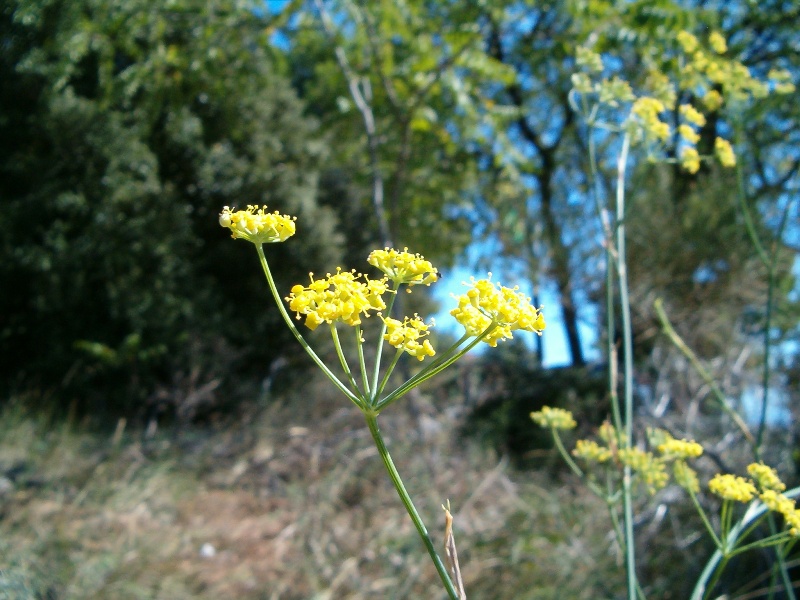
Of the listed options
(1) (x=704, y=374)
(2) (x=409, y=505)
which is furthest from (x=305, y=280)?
(2) (x=409, y=505)

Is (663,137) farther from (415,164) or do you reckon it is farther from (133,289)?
(133,289)

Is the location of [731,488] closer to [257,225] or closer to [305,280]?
[257,225]

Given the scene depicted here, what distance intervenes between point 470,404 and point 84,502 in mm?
4115

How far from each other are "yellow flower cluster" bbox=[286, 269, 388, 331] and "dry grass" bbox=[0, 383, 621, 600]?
2.06 m

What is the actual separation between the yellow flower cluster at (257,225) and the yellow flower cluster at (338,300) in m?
0.10

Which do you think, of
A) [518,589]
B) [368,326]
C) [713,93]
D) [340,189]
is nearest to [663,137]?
[713,93]

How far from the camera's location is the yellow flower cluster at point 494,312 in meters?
0.87

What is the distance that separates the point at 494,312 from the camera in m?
0.88

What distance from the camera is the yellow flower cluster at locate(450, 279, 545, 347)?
2.86 ft

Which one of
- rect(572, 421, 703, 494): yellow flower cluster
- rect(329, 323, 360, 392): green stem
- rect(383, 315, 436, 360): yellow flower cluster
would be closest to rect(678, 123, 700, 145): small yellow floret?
rect(572, 421, 703, 494): yellow flower cluster

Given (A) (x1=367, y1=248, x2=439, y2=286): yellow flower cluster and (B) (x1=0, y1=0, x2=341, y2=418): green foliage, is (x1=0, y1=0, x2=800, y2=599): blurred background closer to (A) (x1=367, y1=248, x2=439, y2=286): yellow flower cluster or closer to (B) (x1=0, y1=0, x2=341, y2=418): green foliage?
(B) (x1=0, y1=0, x2=341, y2=418): green foliage

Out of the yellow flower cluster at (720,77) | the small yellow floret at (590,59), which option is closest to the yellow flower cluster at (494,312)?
the small yellow floret at (590,59)

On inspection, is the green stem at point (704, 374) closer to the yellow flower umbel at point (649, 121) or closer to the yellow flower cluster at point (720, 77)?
the yellow flower umbel at point (649, 121)

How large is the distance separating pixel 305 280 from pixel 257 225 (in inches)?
253
